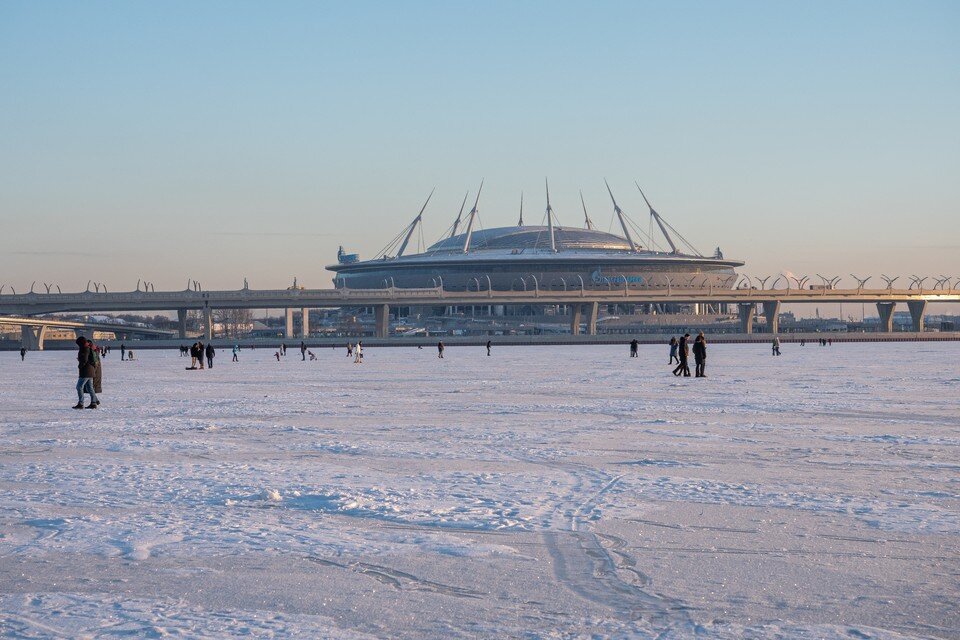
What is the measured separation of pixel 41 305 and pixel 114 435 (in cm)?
11491

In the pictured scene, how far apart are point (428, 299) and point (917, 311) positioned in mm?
68535

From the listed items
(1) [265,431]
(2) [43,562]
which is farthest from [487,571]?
(1) [265,431]

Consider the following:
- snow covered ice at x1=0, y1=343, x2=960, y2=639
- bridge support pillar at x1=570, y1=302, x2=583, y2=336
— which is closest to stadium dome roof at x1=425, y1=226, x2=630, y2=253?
bridge support pillar at x1=570, y1=302, x2=583, y2=336

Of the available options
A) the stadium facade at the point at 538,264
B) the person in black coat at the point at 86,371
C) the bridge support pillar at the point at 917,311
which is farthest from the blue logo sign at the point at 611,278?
the person in black coat at the point at 86,371

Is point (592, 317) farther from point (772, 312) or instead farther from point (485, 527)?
point (485, 527)

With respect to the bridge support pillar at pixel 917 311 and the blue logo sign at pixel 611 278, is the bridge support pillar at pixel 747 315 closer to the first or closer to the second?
the blue logo sign at pixel 611 278

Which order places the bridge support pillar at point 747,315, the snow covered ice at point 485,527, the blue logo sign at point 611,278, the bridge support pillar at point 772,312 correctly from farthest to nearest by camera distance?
the blue logo sign at point 611,278 < the bridge support pillar at point 772,312 < the bridge support pillar at point 747,315 < the snow covered ice at point 485,527

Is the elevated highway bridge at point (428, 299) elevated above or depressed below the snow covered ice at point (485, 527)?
above

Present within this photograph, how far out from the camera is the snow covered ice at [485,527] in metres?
6.82

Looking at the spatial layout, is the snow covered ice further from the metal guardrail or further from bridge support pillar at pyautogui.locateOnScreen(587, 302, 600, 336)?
bridge support pillar at pyautogui.locateOnScreen(587, 302, 600, 336)

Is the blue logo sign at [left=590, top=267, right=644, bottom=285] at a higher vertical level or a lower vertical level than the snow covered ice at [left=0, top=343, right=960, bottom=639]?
higher

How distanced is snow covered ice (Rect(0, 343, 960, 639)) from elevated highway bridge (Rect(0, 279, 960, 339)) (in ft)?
360

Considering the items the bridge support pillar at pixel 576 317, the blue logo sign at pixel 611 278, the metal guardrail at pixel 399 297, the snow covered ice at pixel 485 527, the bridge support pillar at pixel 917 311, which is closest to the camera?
the snow covered ice at pixel 485 527

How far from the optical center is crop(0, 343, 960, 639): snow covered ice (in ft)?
22.4
